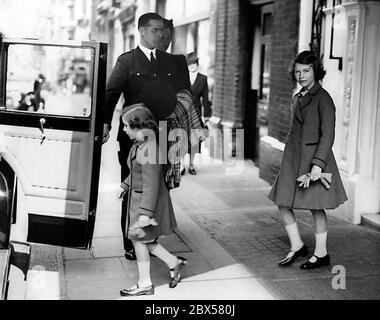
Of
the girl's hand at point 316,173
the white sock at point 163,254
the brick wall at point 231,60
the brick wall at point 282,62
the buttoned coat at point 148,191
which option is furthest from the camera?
the brick wall at point 231,60

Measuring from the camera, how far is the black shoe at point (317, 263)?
5105mm

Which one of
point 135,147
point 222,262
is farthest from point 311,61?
point 222,262

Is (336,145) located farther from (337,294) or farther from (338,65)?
(337,294)

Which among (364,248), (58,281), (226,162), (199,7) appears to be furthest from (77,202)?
(199,7)

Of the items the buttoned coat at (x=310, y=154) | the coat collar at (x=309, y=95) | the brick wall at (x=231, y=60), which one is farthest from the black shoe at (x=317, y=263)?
the brick wall at (x=231, y=60)

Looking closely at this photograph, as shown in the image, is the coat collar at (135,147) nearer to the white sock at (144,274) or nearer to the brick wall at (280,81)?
the white sock at (144,274)

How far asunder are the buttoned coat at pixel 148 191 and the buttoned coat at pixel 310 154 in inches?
43.5

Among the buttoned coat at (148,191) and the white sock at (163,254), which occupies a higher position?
the buttoned coat at (148,191)

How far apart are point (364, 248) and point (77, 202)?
2690mm

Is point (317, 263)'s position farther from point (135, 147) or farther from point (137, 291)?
point (135, 147)

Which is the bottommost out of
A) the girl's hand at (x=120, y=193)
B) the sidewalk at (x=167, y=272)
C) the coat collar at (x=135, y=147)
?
the sidewalk at (x=167, y=272)

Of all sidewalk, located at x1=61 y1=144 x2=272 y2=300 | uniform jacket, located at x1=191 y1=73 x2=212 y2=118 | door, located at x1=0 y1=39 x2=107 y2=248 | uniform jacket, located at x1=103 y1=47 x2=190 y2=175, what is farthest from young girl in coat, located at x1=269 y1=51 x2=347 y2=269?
uniform jacket, located at x1=191 y1=73 x2=212 y2=118

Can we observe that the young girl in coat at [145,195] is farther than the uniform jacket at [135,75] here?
No

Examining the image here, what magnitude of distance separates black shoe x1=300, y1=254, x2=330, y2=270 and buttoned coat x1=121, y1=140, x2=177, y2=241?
4.16 feet
